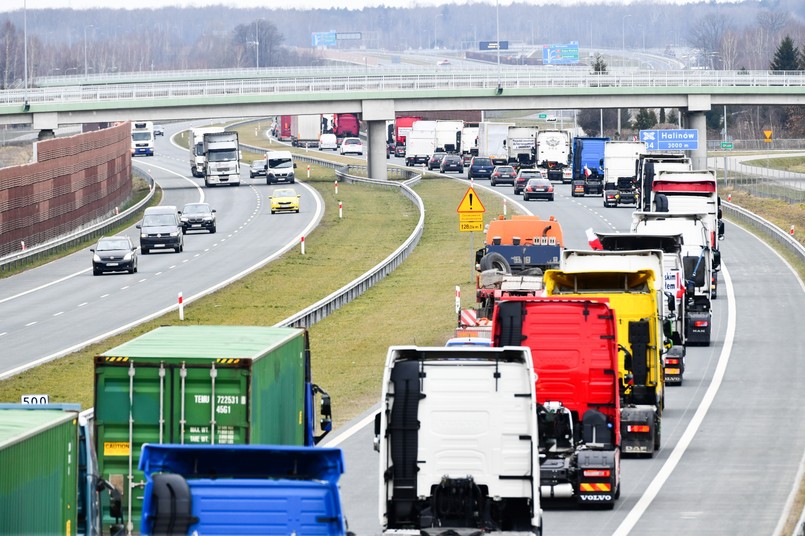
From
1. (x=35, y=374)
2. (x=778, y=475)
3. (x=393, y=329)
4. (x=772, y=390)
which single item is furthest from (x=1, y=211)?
(x=778, y=475)

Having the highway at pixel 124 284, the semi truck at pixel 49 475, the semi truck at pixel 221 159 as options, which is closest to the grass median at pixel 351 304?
the highway at pixel 124 284

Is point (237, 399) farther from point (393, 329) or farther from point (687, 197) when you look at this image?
point (687, 197)

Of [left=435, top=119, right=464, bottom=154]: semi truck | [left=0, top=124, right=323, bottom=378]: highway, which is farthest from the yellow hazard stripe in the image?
[left=435, top=119, right=464, bottom=154]: semi truck

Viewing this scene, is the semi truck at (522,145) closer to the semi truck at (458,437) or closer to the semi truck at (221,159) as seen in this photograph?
the semi truck at (221,159)

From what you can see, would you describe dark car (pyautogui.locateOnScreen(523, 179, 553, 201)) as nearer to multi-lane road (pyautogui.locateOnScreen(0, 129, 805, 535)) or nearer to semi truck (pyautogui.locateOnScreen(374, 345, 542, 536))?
multi-lane road (pyautogui.locateOnScreen(0, 129, 805, 535))

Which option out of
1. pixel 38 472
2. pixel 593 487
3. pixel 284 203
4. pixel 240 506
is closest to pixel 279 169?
pixel 284 203

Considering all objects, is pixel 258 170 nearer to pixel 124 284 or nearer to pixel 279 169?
pixel 279 169

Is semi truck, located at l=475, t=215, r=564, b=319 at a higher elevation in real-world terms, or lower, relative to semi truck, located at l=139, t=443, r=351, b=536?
lower

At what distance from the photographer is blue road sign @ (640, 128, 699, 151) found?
96.8 metres

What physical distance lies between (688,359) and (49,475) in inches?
1033

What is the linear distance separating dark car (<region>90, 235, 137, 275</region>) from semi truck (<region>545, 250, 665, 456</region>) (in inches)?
1356

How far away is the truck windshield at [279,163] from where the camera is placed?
344 feet

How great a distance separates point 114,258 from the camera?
59.6 m

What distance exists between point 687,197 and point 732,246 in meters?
13.9
